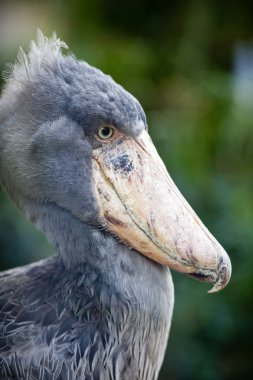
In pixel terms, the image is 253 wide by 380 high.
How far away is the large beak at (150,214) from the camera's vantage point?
233 cm

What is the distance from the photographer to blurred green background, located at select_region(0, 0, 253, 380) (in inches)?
174

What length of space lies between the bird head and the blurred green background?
2020 millimetres

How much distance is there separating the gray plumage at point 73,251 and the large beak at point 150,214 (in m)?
0.04

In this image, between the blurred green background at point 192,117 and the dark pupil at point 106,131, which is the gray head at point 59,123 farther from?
the blurred green background at point 192,117

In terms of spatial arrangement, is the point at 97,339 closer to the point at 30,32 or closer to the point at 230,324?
the point at 230,324

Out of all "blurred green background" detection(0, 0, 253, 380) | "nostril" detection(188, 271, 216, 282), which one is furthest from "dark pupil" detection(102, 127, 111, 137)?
"blurred green background" detection(0, 0, 253, 380)

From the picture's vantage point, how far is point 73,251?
7.91ft

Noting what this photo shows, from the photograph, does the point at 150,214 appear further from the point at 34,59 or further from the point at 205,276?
the point at 34,59

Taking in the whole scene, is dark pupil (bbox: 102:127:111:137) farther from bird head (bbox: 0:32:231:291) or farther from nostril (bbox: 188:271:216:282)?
nostril (bbox: 188:271:216:282)

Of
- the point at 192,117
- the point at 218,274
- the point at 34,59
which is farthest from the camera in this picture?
the point at 192,117

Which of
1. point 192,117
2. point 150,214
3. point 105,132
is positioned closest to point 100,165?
point 105,132

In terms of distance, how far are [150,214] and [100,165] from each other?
7.6 inches

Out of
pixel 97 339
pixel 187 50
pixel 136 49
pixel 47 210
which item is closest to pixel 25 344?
pixel 97 339

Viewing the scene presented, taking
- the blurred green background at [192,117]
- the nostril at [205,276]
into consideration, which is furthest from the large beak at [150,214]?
the blurred green background at [192,117]
